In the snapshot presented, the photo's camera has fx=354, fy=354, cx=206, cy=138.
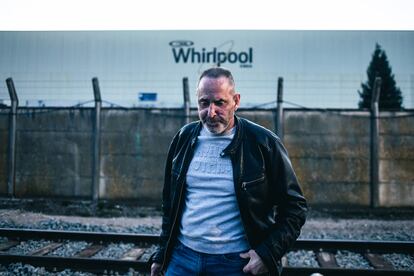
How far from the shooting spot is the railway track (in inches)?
183

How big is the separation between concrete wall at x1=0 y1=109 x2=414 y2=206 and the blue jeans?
25.4 feet

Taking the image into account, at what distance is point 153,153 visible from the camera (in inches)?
385

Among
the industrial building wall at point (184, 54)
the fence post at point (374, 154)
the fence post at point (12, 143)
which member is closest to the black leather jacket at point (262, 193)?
the fence post at point (374, 154)

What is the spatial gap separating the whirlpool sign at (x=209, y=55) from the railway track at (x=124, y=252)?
12.9 meters

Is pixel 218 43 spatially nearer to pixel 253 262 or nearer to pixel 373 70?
pixel 373 70

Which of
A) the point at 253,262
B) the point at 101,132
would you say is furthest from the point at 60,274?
the point at 101,132

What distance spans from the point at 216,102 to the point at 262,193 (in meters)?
0.56

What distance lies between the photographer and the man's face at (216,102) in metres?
1.97

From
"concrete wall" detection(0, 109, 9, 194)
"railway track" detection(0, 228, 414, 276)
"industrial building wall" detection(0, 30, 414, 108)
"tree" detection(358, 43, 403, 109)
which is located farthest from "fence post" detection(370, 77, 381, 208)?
"concrete wall" detection(0, 109, 9, 194)

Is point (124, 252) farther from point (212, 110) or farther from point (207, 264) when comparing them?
point (212, 110)

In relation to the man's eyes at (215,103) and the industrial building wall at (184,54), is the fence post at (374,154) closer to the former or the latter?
the industrial building wall at (184,54)

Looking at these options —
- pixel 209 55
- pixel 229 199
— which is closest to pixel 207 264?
pixel 229 199

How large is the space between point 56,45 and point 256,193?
19.5m

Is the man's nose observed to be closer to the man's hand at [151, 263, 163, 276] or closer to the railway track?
the man's hand at [151, 263, 163, 276]
